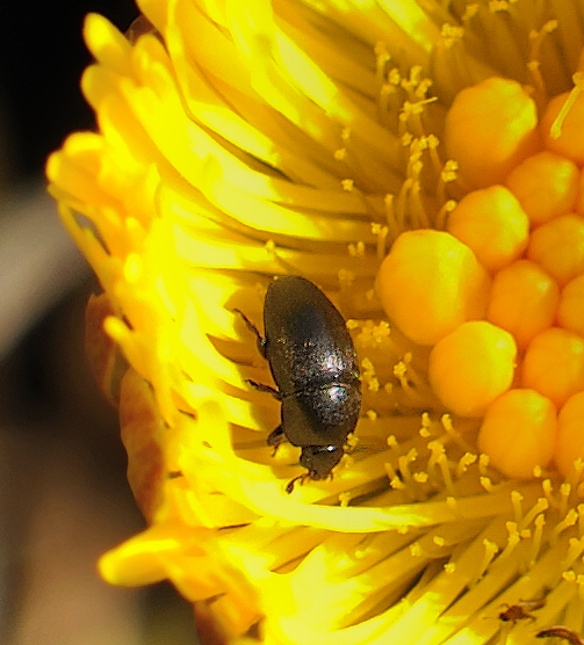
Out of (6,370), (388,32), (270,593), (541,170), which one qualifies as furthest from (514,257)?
(6,370)

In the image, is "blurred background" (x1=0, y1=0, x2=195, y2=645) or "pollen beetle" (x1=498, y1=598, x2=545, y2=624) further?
"blurred background" (x1=0, y1=0, x2=195, y2=645)

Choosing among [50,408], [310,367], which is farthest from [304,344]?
[50,408]

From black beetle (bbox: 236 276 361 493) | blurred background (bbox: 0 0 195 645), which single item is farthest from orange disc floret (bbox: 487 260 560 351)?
blurred background (bbox: 0 0 195 645)

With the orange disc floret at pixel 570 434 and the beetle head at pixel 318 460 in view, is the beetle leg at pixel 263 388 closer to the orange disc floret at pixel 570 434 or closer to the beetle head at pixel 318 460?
the beetle head at pixel 318 460

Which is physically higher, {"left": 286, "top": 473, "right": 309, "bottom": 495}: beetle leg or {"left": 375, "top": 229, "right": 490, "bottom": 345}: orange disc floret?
{"left": 375, "top": 229, "right": 490, "bottom": 345}: orange disc floret

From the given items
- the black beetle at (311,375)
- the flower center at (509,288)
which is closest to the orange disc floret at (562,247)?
the flower center at (509,288)

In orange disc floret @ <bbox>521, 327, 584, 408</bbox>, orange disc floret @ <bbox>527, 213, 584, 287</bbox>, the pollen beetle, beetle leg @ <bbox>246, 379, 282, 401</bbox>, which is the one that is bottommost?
the pollen beetle

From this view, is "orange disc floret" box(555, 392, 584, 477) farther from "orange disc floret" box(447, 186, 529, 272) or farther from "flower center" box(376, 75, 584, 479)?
"orange disc floret" box(447, 186, 529, 272)

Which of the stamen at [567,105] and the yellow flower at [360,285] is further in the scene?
the stamen at [567,105]
